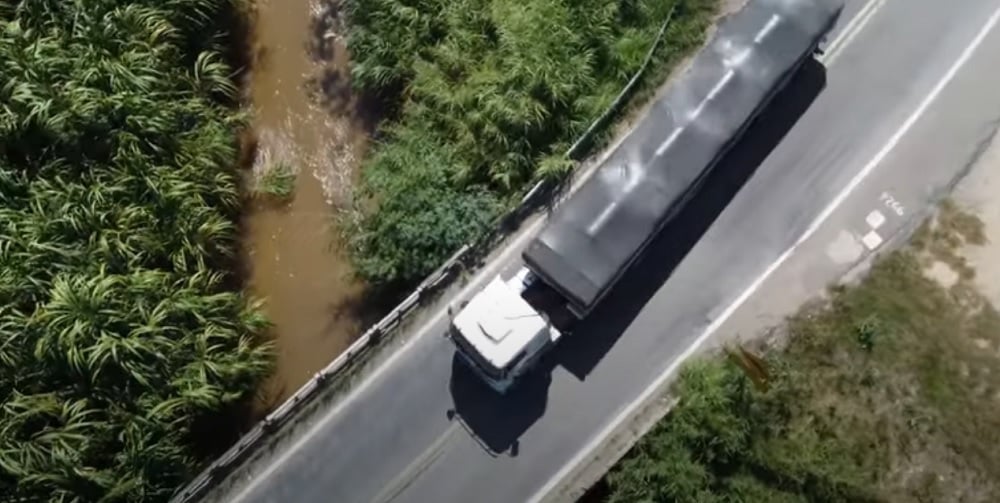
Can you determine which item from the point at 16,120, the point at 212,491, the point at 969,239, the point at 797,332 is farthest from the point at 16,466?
the point at 969,239

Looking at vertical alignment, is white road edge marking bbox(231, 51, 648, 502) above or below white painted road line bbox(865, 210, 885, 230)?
below

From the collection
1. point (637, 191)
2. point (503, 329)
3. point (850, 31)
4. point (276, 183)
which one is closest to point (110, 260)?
point (276, 183)

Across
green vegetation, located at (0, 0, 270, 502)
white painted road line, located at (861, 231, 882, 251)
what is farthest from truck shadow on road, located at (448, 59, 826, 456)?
green vegetation, located at (0, 0, 270, 502)

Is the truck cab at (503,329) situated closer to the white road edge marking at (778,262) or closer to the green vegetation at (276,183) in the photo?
the white road edge marking at (778,262)

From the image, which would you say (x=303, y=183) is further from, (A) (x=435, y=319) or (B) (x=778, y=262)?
(B) (x=778, y=262)

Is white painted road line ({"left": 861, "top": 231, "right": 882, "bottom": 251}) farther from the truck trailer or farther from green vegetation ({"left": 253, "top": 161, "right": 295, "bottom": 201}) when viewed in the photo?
green vegetation ({"left": 253, "top": 161, "right": 295, "bottom": 201})

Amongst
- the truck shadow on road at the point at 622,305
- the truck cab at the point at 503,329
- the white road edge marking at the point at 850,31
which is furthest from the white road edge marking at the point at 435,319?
the white road edge marking at the point at 850,31

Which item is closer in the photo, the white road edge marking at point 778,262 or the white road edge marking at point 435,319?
the white road edge marking at point 778,262
